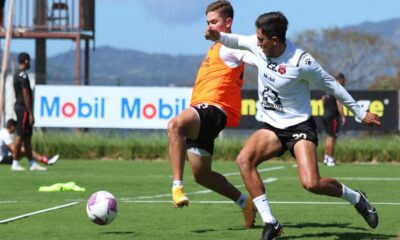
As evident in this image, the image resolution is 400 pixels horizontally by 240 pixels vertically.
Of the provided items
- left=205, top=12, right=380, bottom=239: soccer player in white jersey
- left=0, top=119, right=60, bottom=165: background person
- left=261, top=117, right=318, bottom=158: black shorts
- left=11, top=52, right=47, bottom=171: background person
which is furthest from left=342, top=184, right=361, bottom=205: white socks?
left=0, top=119, right=60, bottom=165: background person

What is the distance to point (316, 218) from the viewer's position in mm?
12281

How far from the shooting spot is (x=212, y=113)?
11375 millimetres

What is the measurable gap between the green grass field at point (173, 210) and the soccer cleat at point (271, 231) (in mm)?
490

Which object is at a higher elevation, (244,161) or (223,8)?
(223,8)

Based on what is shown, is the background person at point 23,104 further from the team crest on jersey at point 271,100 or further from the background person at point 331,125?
the team crest on jersey at point 271,100

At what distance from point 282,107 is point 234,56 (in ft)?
4.44

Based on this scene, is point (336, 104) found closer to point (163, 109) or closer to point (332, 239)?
point (163, 109)

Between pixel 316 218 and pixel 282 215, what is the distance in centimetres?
52

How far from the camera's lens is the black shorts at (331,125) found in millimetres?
25859

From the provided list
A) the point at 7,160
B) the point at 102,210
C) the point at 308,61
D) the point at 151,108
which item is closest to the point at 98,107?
the point at 151,108

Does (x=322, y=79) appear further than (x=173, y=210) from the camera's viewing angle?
No

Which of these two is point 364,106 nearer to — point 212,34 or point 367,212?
point 367,212

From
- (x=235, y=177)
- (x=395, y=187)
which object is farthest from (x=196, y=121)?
(x=235, y=177)

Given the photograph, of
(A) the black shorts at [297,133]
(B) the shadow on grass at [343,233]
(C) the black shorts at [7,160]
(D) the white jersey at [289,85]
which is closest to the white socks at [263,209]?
(B) the shadow on grass at [343,233]
